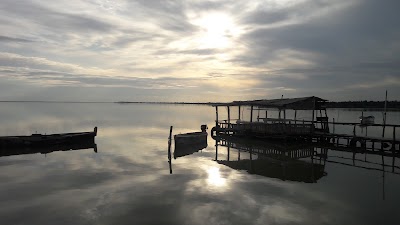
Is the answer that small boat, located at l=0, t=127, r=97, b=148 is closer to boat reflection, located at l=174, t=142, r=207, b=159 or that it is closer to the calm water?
the calm water

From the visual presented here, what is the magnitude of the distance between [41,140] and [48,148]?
1.55 metres

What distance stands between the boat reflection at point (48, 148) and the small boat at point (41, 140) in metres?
0.37

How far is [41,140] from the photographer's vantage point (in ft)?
93.9

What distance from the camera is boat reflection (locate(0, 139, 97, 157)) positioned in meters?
25.2

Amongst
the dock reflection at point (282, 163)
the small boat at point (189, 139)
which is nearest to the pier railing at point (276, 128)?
the dock reflection at point (282, 163)

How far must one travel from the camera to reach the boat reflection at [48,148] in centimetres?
2519

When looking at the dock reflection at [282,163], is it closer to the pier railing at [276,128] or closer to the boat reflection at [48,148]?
the pier railing at [276,128]

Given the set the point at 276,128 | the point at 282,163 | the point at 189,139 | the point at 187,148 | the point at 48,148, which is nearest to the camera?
the point at 282,163

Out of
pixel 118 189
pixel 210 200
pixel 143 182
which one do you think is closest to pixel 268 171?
pixel 210 200

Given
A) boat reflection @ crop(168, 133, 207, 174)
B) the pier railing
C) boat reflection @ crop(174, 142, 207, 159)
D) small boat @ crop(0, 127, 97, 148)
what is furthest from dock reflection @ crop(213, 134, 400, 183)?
small boat @ crop(0, 127, 97, 148)

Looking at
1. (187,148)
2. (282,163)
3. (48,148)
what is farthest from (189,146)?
(48,148)

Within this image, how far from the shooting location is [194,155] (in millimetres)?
24359

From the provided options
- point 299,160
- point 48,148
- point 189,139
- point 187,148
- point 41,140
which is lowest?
point 48,148

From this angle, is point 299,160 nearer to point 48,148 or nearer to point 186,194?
point 186,194
